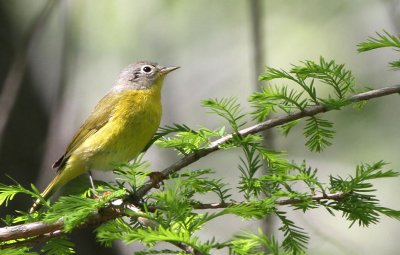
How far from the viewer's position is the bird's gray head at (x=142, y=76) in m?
4.23

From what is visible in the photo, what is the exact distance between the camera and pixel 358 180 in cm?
189

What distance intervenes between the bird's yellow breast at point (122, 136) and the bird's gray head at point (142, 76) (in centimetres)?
38

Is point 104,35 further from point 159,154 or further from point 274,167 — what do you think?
point 274,167

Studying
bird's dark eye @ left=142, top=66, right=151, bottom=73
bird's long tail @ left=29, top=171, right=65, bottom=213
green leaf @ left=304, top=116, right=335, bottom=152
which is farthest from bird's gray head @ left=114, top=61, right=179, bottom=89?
green leaf @ left=304, top=116, right=335, bottom=152

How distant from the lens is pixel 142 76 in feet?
14.3

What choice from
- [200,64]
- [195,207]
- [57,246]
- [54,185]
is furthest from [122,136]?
[200,64]

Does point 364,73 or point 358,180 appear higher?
point 364,73

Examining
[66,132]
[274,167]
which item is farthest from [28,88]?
[274,167]

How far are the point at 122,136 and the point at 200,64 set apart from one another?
338 cm

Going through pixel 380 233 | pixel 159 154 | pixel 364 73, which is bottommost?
pixel 380 233

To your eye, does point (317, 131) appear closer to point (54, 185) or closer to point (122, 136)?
point (122, 136)

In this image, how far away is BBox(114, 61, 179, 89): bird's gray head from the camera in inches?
167

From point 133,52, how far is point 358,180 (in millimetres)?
5366

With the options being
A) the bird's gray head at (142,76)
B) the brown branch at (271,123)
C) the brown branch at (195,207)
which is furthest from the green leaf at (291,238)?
the bird's gray head at (142,76)
